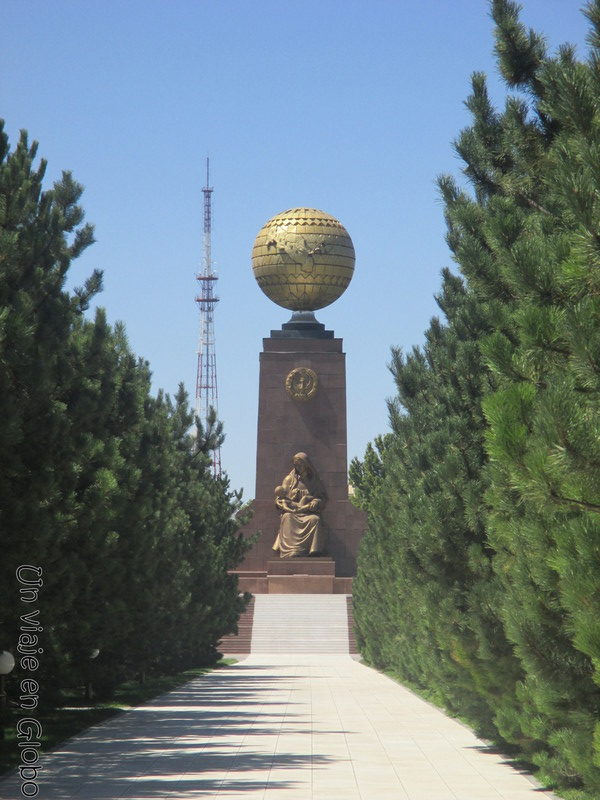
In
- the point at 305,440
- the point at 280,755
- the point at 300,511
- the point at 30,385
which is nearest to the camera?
the point at 30,385

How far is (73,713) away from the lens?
1744cm

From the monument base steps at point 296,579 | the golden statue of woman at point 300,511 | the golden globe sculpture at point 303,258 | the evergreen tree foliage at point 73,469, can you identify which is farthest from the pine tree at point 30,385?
the golden globe sculpture at point 303,258

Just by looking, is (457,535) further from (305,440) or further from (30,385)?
(305,440)

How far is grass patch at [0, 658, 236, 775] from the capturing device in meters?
13.5

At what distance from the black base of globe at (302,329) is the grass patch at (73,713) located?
2128 cm

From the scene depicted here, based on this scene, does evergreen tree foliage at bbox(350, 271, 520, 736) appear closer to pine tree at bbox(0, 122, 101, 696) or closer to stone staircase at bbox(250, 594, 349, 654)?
pine tree at bbox(0, 122, 101, 696)

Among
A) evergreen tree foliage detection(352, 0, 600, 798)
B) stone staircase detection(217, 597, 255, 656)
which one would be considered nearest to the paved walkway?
evergreen tree foliage detection(352, 0, 600, 798)

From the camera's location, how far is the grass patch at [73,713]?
44.2 ft

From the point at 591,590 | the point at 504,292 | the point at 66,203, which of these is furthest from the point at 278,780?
the point at 66,203

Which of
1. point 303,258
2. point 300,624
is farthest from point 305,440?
point 300,624

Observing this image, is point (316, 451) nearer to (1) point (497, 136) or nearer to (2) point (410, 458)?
(2) point (410, 458)

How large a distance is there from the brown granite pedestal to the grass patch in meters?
18.0

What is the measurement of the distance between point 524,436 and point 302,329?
38479mm

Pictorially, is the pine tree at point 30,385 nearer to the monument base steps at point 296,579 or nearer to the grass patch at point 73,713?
the grass patch at point 73,713
